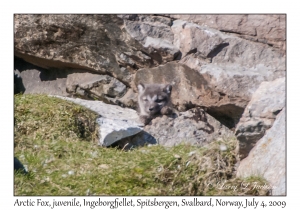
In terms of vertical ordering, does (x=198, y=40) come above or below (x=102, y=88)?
above

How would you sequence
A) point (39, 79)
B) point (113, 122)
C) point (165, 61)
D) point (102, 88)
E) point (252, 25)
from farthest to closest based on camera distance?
point (39, 79) < point (102, 88) < point (165, 61) < point (252, 25) < point (113, 122)

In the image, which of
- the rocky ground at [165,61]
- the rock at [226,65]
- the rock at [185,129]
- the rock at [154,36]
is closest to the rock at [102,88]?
the rocky ground at [165,61]

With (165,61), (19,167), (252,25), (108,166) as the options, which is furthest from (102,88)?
(19,167)

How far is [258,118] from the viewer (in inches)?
289

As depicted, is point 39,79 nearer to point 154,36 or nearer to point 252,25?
point 154,36

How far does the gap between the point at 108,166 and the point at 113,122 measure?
1.89m

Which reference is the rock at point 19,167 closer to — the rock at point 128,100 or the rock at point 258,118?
the rock at point 258,118

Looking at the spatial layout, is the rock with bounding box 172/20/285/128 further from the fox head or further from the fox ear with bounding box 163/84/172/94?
the fox head

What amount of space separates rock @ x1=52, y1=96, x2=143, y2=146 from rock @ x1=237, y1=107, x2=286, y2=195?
231 cm

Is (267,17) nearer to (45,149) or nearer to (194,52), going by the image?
(194,52)

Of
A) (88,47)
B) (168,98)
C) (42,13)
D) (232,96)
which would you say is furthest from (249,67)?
(42,13)

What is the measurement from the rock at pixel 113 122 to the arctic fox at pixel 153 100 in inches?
8.3

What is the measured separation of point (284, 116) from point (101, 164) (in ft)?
7.71

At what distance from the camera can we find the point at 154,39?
1049 cm
